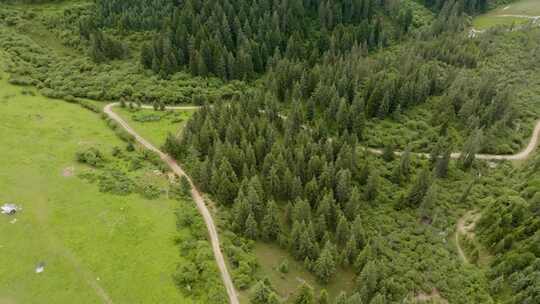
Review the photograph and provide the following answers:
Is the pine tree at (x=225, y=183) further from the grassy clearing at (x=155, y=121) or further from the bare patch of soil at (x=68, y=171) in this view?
the bare patch of soil at (x=68, y=171)

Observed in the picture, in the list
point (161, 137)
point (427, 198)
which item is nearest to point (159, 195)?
point (161, 137)

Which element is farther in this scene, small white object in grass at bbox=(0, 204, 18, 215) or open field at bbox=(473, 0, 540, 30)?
open field at bbox=(473, 0, 540, 30)

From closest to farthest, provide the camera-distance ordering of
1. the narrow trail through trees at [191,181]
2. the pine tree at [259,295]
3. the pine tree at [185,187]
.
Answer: the pine tree at [259,295], the narrow trail through trees at [191,181], the pine tree at [185,187]

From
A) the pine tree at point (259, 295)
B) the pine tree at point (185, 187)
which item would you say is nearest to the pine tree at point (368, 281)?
the pine tree at point (259, 295)

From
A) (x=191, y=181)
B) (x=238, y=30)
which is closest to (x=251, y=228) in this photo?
(x=191, y=181)

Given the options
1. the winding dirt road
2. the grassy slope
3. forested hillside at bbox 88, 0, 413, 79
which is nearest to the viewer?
the grassy slope

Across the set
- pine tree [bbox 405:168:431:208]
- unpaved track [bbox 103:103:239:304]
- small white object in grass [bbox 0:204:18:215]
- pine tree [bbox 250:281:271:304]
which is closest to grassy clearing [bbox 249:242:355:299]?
pine tree [bbox 250:281:271:304]

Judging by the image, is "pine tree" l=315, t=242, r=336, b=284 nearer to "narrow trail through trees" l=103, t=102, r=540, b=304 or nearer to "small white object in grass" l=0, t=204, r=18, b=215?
"narrow trail through trees" l=103, t=102, r=540, b=304
